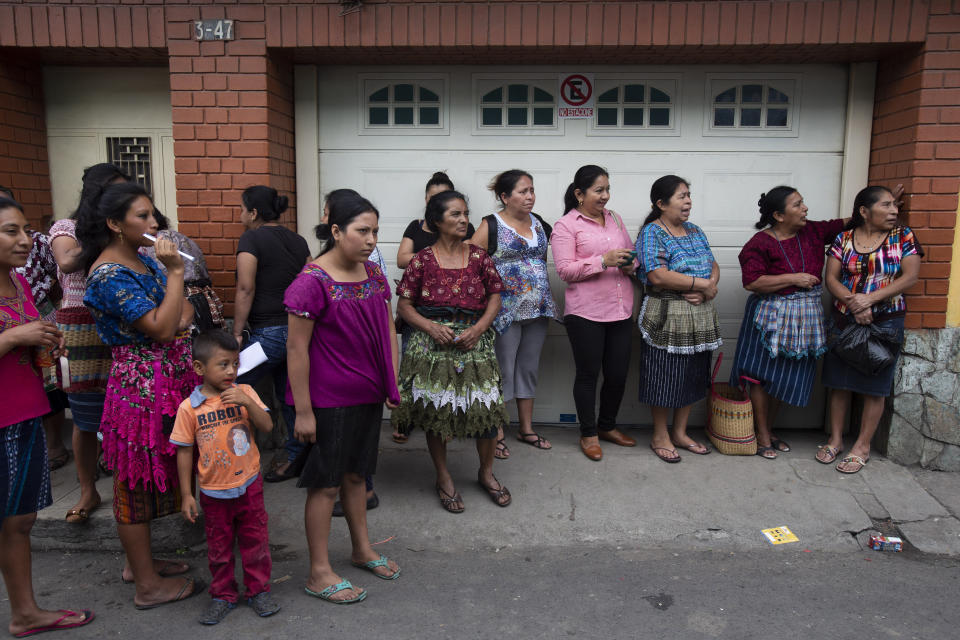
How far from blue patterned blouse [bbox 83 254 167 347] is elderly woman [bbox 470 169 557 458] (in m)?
2.08

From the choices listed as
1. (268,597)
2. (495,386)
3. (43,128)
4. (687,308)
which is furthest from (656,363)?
(43,128)

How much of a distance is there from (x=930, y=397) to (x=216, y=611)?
14.4 feet

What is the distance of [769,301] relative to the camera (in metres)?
4.57

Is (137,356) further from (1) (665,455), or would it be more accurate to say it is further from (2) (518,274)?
(1) (665,455)

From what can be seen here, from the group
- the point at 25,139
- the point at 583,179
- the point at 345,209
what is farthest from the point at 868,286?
the point at 25,139

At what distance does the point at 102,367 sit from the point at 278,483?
140 centimetres

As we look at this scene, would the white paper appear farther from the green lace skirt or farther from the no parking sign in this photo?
the no parking sign

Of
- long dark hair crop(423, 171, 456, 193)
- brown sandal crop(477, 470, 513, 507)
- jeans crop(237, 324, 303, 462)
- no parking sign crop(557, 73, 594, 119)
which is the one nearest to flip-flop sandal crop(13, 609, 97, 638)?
jeans crop(237, 324, 303, 462)

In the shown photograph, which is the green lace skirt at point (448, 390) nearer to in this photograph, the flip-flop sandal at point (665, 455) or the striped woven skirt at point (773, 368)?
the flip-flop sandal at point (665, 455)

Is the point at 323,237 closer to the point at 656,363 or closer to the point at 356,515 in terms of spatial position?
the point at 356,515

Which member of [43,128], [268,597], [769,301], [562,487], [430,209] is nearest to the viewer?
[268,597]

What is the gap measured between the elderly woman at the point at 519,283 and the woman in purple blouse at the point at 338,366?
1.32 metres

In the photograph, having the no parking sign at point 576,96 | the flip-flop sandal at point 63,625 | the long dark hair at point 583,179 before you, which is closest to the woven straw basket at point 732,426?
the long dark hair at point 583,179

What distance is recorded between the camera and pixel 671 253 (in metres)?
4.49
